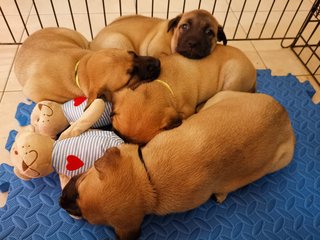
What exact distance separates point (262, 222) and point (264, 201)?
0.14 metres

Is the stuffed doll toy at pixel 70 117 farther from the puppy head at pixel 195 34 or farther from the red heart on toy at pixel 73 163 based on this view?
the puppy head at pixel 195 34

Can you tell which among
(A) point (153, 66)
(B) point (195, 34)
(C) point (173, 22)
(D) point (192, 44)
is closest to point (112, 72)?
(A) point (153, 66)

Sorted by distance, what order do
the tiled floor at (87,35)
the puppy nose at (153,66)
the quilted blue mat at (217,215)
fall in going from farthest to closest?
the tiled floor at (87,35) < the puppy nose at (153,66) < the quilted blue mat at (217,215)

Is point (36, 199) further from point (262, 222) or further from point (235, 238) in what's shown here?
point (262, 222)

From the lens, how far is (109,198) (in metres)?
1.20

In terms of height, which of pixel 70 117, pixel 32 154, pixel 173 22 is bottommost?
pixel 70 117

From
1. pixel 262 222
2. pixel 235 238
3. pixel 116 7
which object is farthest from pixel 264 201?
pixel 116 7

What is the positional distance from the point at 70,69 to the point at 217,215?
1386 mm

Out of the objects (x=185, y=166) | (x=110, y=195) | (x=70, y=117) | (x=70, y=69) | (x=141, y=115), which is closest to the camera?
(x=110, y=195)

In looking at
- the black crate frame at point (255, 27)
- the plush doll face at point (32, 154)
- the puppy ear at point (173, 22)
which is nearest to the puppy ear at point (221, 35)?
the puppy ear at point (173, 22)

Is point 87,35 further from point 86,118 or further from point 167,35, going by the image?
point 86,118

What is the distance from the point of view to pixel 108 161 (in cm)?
128

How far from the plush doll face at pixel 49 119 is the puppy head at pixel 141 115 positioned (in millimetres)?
394

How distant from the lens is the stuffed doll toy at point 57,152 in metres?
1.48
